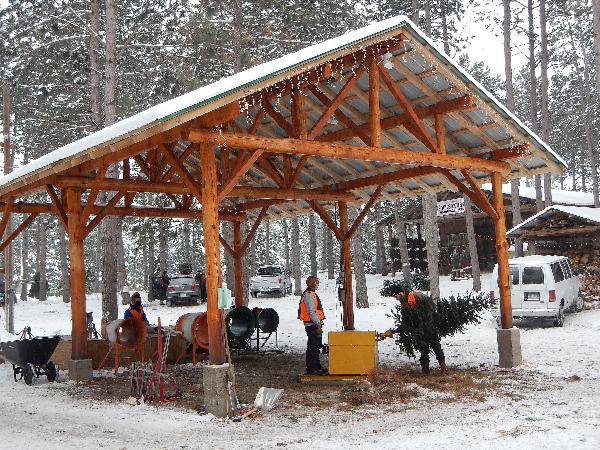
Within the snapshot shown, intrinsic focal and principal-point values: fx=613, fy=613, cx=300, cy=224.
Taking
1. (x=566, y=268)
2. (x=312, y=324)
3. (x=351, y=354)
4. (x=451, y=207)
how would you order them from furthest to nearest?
(x=451, y=207), (x=566, y=268), (x=312, y=324), (x=351, y=354)

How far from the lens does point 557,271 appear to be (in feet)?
55.4

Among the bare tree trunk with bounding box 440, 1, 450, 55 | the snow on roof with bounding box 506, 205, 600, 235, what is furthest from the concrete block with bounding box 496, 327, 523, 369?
the bare tree trunk with bounding box 440, 1, 450, 55

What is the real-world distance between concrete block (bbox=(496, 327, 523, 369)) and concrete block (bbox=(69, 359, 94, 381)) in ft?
24.5

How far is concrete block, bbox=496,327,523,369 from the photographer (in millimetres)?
11047

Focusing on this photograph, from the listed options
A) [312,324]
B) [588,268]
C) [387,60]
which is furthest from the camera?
[588,268]

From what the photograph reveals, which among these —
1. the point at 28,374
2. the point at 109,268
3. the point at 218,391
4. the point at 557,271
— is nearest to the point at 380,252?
the point at 557,271

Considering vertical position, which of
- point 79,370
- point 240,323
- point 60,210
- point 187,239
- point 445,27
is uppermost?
point 445,27

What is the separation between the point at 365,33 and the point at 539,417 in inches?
225

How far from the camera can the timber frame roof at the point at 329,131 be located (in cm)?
815

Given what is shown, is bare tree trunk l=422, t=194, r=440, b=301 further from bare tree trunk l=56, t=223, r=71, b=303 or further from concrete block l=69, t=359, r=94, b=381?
bare tree trunk l=56, t=223, r=71, b=303

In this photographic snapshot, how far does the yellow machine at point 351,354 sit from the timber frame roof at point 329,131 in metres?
2.94

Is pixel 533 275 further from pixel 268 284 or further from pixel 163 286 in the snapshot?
pixel 163 286

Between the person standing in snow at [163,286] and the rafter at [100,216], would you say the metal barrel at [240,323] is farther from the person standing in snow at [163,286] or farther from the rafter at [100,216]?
the person standing in snow at [163,286]

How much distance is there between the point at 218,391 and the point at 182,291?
776 inches
